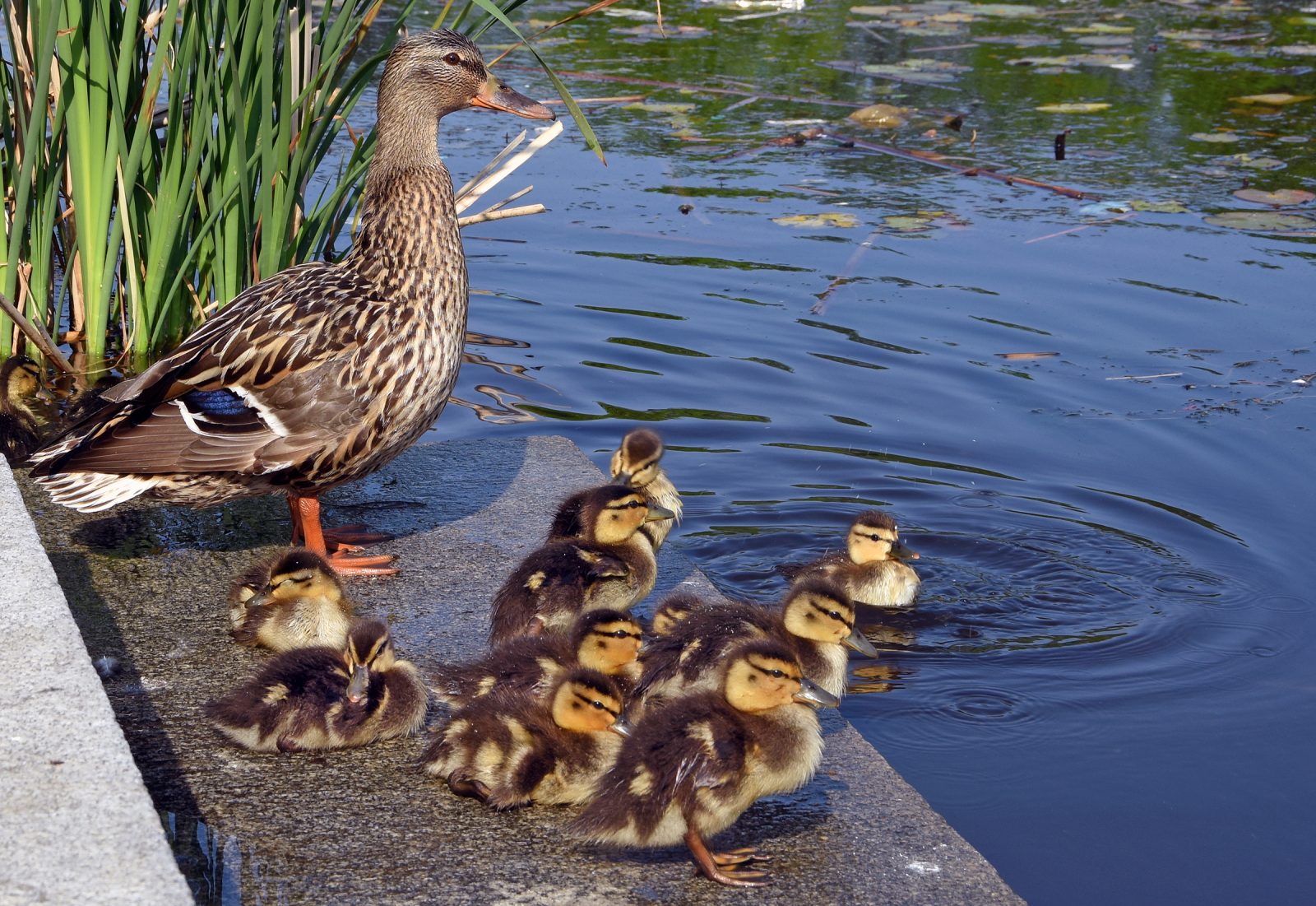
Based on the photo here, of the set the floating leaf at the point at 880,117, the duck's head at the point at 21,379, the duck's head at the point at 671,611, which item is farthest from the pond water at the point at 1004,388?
the duck's head at the point at 21,379

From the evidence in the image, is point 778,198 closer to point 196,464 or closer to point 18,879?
point 196,464

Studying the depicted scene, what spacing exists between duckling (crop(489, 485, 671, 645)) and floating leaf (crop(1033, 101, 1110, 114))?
7.59m

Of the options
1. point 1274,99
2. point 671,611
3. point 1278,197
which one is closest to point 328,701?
point 671,611

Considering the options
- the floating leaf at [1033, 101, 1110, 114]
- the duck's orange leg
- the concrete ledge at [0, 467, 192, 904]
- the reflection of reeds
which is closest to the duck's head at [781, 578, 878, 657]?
the duck's orange leg

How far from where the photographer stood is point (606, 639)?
359 centimetres

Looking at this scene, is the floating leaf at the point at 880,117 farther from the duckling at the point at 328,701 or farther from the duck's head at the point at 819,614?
the duckling at the point at 328,701

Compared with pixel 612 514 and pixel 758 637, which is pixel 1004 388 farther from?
pixel 758 637

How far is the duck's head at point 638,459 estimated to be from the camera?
4957 millimetres

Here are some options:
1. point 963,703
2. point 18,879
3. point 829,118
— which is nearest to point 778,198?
point 829,118

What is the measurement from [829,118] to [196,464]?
750 centimetres

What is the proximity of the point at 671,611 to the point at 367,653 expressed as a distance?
0.98m

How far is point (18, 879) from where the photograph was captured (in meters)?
2.42

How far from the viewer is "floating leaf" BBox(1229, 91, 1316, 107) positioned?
11.2 m

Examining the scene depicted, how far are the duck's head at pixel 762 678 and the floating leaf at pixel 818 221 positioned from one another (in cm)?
584
